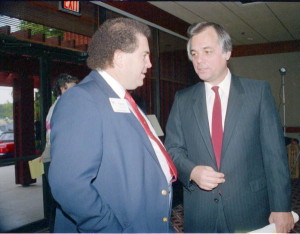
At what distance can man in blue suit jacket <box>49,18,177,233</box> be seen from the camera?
99 cm

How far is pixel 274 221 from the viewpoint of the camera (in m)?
1.38

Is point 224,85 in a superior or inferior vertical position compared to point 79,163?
superior

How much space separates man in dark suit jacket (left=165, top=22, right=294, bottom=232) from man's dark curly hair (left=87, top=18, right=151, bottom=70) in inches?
19.5

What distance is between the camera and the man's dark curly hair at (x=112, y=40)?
121 centimetres

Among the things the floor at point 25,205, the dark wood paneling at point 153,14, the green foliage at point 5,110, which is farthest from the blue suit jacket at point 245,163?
the green foliage at point 5,110

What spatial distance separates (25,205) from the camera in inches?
175

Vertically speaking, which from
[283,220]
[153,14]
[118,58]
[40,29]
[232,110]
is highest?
[153,14]

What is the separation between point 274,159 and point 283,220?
0.95 feet

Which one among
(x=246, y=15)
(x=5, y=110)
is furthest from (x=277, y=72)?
(x=5, y=110)

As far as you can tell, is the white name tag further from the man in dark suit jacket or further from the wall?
the wall

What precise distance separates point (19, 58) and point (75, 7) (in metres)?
1.82

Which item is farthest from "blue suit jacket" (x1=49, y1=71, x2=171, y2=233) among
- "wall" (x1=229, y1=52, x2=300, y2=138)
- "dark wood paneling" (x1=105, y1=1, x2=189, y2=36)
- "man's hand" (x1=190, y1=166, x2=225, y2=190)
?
"wall" (x1=229, y1=52, x2=300, y2=138)

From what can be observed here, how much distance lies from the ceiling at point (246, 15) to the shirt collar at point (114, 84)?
3599mm

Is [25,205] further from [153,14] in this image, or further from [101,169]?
[101,169]
